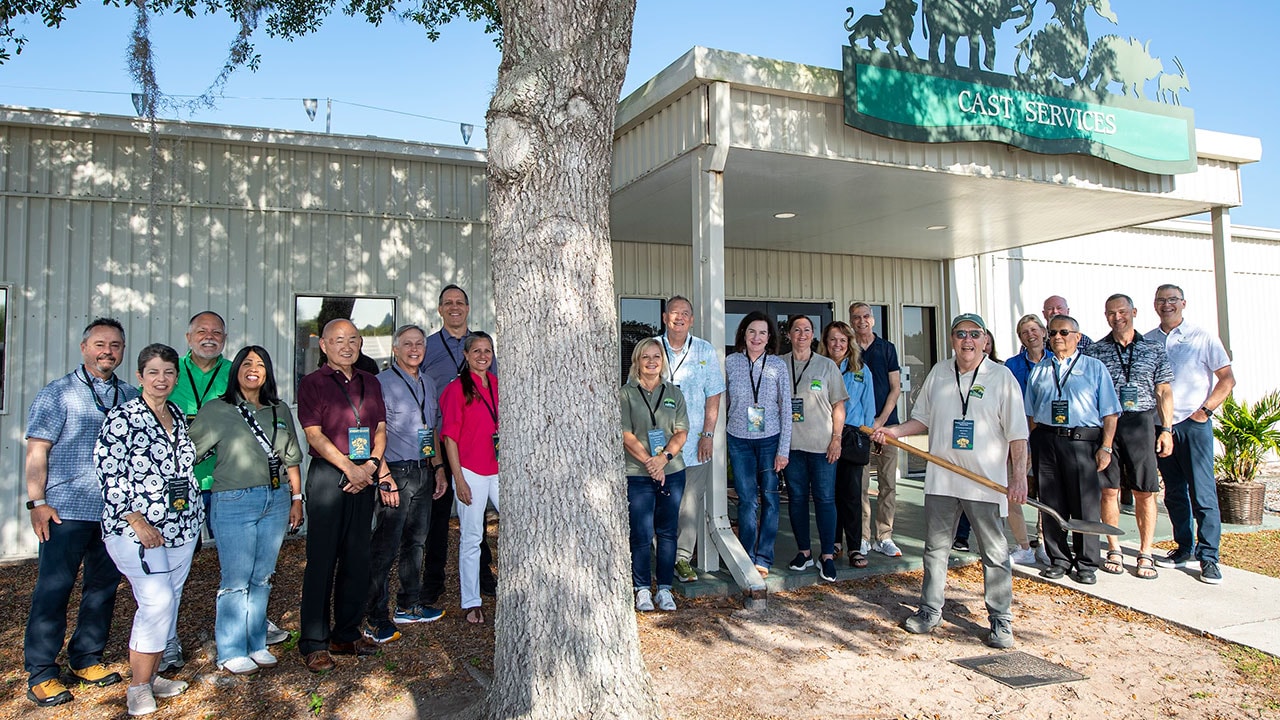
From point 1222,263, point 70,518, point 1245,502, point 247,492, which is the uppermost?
point 1222,263

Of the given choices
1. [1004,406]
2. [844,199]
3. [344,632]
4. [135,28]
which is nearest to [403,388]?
[344,632]

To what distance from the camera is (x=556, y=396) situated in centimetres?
312

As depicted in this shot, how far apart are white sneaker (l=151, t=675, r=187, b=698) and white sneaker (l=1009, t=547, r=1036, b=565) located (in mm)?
5457

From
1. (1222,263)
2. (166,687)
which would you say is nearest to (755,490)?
(166,687)

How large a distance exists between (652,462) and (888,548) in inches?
95.2

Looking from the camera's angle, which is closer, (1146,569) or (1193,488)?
(1146,569)

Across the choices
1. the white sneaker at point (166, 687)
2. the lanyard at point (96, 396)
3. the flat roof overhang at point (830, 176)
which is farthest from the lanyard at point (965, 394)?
the lanyard at point (96, 396)

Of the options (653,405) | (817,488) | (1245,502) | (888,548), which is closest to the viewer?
(653,405)

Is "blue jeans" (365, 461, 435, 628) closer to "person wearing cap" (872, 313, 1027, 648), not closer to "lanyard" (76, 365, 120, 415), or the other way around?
"lanyard" (76, 365, 120, 415)

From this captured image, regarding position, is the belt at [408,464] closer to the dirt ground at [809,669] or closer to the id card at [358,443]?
the id card at [358,443]

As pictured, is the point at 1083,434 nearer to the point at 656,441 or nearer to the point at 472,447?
the point at 656,441

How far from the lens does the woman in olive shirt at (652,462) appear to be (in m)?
4.69

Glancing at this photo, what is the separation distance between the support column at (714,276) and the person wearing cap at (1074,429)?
2.25 meters

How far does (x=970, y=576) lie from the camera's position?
18.8 feet
